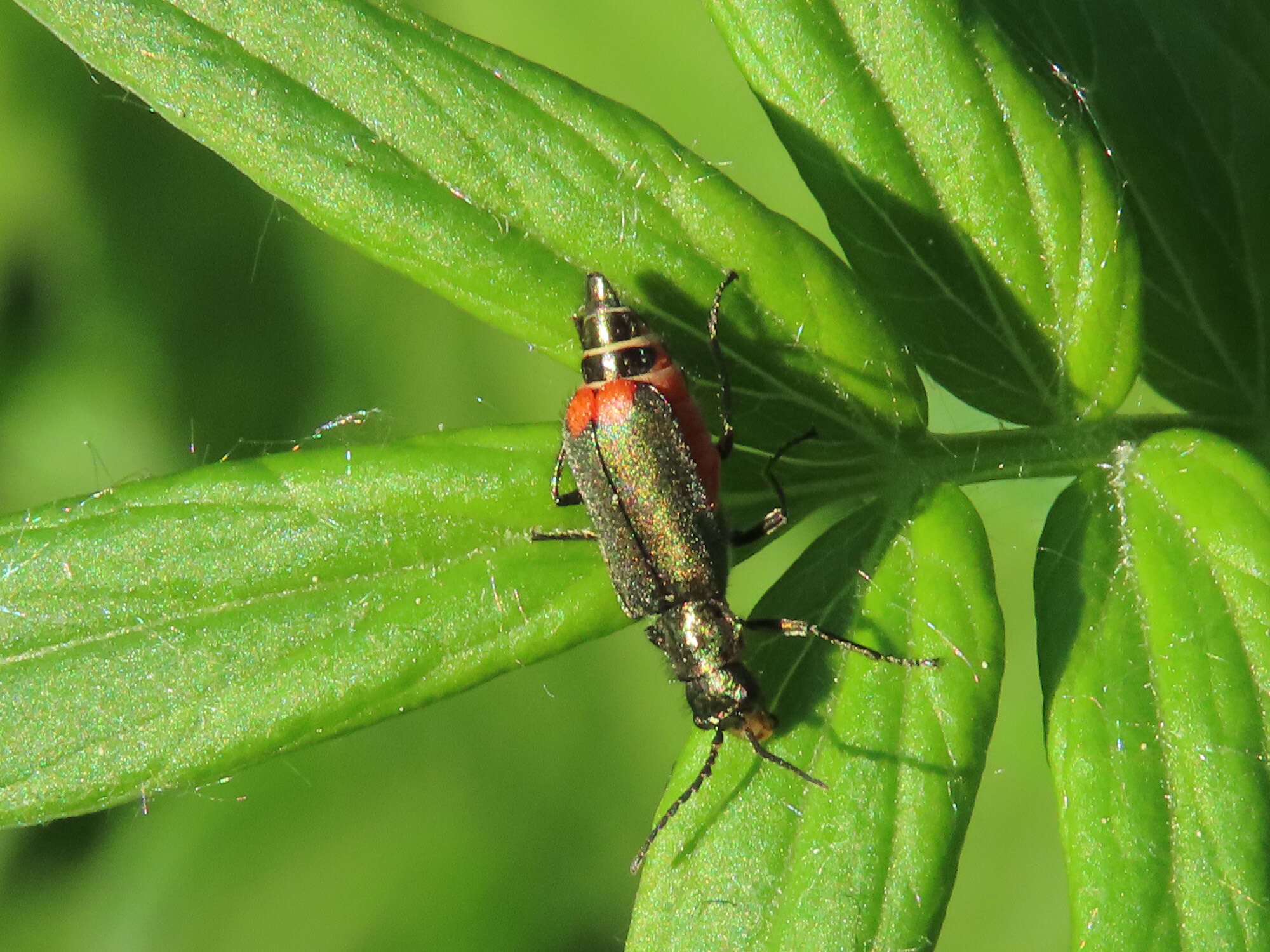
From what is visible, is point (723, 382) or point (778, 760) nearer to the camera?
point (778, 760)

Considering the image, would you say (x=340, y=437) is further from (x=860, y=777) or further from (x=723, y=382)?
(x=860, y=777)

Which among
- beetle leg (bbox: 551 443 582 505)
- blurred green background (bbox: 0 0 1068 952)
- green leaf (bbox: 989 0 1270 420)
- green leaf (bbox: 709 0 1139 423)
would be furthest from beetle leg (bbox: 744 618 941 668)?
blurred green background (bbox: 0 0 1068 952)

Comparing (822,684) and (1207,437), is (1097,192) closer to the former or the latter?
(1207,437)

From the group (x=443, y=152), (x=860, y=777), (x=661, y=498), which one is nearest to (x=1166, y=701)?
(x=860, y=777)

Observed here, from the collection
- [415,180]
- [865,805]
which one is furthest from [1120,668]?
[415,180]

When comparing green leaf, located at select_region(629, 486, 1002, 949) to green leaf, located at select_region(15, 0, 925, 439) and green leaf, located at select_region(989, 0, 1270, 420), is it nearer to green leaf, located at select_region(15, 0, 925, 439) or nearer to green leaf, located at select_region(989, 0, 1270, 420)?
green leaf, located at select_region(15, 0, 925, 439)

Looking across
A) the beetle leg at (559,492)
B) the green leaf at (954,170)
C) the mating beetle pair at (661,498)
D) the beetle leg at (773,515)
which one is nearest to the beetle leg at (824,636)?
the mating beetle pair at (661,498)
